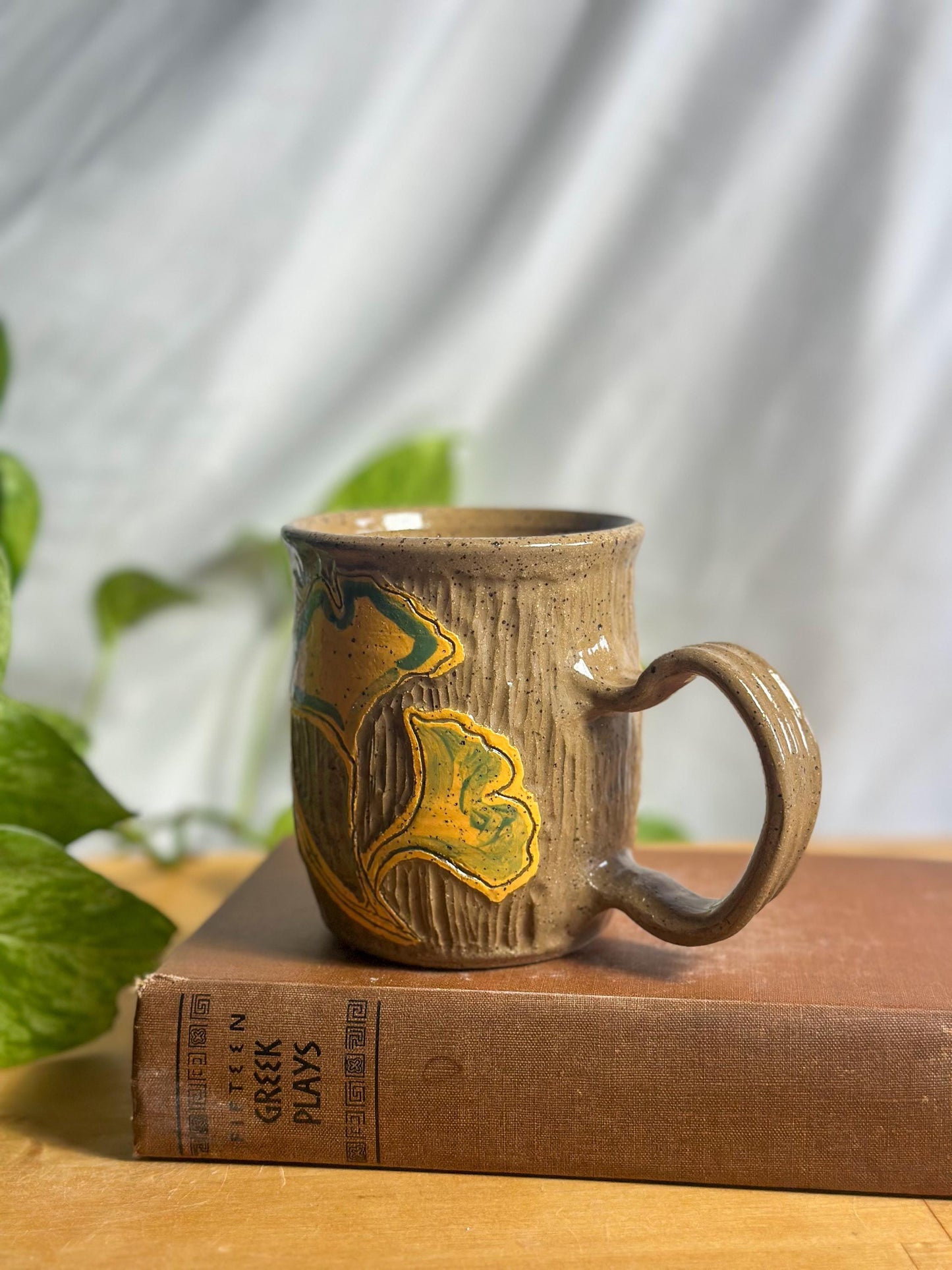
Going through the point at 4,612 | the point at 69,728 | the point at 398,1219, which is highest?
the point at 4,612

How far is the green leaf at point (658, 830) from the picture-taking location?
1.03 meters

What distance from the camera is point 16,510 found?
881mm

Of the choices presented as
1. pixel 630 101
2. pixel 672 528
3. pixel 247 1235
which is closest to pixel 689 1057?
pixel 247 1235

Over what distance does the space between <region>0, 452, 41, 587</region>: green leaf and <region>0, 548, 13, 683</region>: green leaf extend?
24 centimetres

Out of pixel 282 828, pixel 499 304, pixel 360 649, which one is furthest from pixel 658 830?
pixel 360 649

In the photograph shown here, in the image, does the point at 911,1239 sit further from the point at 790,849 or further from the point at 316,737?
the point at 316,737

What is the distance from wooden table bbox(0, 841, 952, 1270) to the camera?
18.7 inches

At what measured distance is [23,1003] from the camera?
0.61 meters

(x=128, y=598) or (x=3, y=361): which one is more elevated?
(x=3, y=361)

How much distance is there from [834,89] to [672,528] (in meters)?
0.35

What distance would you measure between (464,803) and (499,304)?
0.57m

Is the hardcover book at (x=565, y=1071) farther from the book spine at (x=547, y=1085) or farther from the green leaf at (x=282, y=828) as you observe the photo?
the green leaf at (x=282, y=828)

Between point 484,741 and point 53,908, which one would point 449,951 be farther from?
point 53,908

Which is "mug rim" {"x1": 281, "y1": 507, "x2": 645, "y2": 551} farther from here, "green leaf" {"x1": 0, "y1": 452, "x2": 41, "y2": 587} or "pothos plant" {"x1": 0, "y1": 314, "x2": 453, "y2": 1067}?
"green leaf" {"x1": 0, "y1": 452, "x2": 41, "y2": 587}
